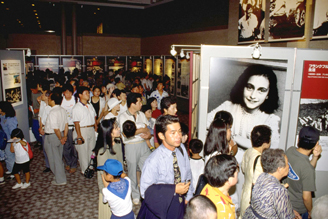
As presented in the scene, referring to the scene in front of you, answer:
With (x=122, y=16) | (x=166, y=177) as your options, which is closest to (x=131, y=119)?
(x=166, y=177)

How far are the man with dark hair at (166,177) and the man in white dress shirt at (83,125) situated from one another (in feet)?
9.44

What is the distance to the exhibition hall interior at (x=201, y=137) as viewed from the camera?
7.39 feet

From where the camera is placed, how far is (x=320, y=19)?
16.1 feet

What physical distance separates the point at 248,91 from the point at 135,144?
1.90 m

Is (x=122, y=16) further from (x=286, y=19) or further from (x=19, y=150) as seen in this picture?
(x=19, y=150)

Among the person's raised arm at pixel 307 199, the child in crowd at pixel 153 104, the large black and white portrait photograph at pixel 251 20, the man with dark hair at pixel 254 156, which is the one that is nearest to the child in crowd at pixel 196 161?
the man with dark hair at pixel 254 156

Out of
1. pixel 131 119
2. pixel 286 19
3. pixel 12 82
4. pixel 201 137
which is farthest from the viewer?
pixel 12 82

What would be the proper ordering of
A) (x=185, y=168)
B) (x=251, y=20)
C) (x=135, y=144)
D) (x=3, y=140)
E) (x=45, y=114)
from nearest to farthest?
(x=185, y=168), (x=135, y=144), (x=3, y=140), (x=45, y=114), (x=251, y=20)

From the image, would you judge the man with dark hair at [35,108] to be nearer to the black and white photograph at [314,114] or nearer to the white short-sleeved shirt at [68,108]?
the white short-sleeved shirt at [68,108]

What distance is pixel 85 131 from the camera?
495cm

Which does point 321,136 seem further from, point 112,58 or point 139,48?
point 139,48

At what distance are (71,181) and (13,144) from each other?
1.27 m

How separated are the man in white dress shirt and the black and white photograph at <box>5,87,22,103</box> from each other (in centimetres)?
227

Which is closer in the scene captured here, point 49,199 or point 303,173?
point 303,173
